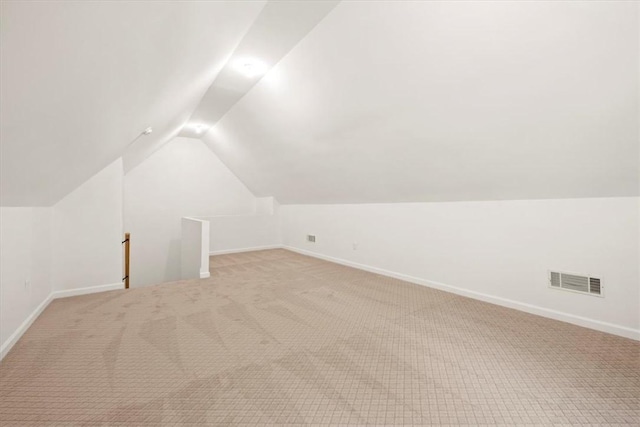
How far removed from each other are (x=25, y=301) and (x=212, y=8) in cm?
296

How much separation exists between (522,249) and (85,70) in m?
3.55

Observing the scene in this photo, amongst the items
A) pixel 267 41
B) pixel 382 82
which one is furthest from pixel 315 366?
pixel 267 41

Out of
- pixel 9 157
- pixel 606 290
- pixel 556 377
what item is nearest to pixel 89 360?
pixel 9 157

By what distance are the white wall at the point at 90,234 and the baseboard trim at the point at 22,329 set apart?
412 mm

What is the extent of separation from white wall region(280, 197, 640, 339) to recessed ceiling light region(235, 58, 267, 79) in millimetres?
2479

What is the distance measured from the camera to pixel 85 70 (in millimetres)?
1262

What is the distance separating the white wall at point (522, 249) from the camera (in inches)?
90.6

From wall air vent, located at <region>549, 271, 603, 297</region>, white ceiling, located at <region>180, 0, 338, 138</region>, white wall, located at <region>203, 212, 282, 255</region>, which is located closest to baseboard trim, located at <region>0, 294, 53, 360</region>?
white ceiling, located at <region>180, 0, 338, 138</region>

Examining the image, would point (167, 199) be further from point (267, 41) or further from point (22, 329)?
point (267, 41)

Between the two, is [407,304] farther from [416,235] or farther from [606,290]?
[606,290]

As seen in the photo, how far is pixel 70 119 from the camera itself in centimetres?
159

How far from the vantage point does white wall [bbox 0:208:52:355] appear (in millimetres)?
2148

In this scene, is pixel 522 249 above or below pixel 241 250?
above

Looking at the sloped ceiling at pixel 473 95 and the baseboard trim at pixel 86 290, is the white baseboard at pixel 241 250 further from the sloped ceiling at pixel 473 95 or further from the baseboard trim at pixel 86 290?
the sloped ceiling at pixel 473 95
